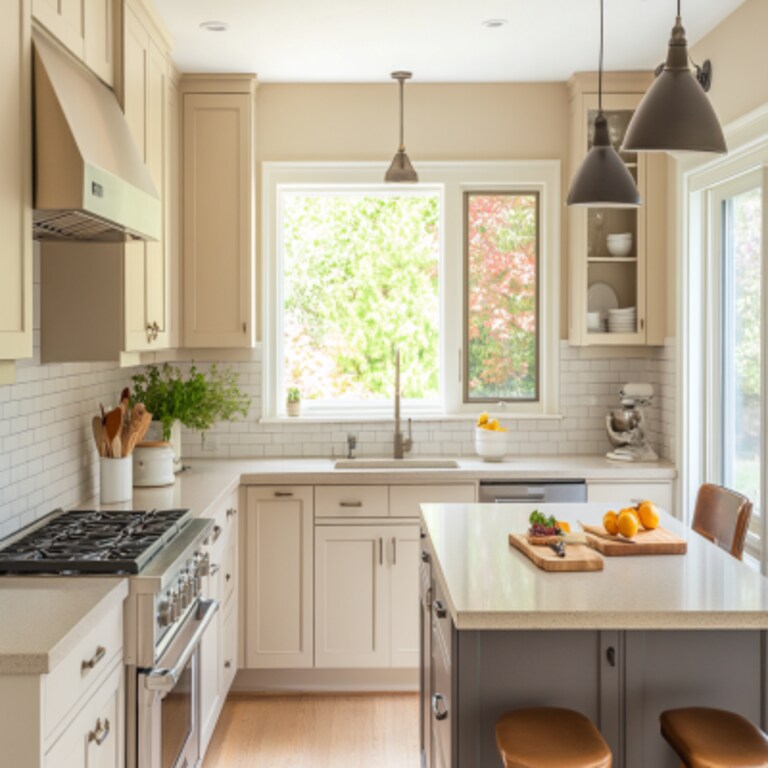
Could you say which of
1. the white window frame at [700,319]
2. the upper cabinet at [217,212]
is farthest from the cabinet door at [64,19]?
the white window frame at [700,319]

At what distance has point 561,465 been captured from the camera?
4695 mm

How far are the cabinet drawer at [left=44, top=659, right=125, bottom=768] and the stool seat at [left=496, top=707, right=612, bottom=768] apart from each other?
0.94 m

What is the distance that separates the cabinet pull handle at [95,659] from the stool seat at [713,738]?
4.38 ft

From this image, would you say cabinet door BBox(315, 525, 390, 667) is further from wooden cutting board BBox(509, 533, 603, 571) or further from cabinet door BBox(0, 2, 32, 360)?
cabinet door BBox(0, 2, 32, 360)

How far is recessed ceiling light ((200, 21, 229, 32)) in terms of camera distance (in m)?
4.10

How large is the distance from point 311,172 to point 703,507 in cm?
272

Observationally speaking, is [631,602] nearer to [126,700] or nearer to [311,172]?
[126,700]

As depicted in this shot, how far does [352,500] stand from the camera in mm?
4531

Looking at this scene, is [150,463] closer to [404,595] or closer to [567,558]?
[404,595]

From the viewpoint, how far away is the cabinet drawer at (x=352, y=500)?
4523mm

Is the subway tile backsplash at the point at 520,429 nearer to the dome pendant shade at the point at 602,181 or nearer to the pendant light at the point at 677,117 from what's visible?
the dome pendant shade at the point at 602,181

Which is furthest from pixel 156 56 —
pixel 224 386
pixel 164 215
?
pixel 224 386

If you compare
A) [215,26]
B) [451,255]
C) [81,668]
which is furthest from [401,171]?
[81,668]

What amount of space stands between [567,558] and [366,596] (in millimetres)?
2080
